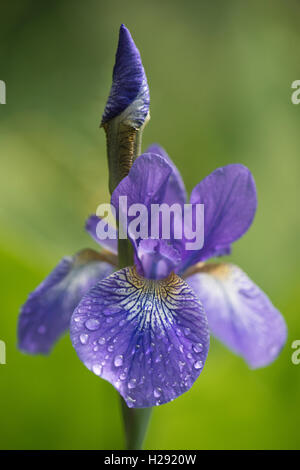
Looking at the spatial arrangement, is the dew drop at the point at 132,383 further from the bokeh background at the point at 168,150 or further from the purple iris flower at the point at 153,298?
the bokeh background at the point at 168,150

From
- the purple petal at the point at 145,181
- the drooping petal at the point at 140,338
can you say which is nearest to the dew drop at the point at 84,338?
the drooping petal at the point at 140,338

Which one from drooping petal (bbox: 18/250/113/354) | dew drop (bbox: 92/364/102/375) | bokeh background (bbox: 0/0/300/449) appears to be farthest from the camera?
bokeh background (bbox: 0/0/300/449)

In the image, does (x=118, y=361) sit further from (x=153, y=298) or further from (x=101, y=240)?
(x=101, y=240)

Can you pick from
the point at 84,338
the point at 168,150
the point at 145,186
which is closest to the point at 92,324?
the point at 84,338

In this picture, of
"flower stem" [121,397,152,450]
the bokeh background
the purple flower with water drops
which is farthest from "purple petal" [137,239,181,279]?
the bokeh background

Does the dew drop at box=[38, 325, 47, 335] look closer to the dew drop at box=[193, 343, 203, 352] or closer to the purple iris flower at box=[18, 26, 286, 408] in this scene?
the purple iris flower at box=[18, 26, 286, 408]

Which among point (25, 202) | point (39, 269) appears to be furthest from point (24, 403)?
point (25, 202)
